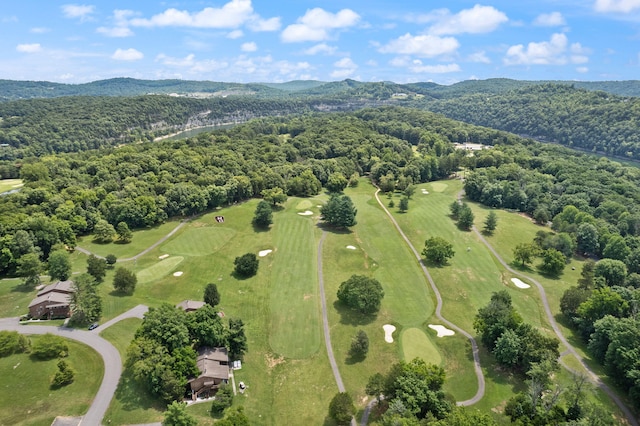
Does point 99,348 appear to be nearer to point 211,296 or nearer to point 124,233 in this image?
point 211,296

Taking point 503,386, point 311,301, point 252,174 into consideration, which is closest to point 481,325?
point 503,386

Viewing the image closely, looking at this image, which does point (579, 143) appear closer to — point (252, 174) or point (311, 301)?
point (252, 174)

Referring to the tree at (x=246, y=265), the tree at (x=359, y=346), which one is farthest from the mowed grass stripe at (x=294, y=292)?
the tree at (x=359, y=346)

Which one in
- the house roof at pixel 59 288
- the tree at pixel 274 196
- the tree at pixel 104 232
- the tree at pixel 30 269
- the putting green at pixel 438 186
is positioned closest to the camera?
the house roof at pixel 59 288

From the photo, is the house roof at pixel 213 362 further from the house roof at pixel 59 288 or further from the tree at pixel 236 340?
the house roof at pixel 59 288

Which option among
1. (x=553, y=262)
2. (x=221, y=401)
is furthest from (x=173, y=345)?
(x=553, y=262)

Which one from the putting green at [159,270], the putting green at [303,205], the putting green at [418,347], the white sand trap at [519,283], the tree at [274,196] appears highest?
the tree at [274,196]

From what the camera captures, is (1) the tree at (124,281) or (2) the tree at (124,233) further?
(2) the tree at (124,233)
